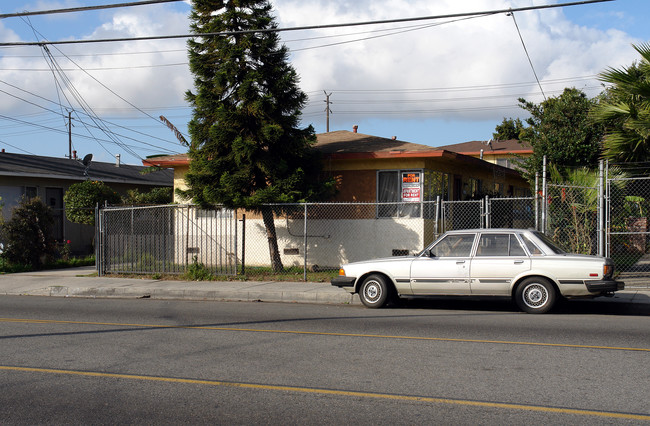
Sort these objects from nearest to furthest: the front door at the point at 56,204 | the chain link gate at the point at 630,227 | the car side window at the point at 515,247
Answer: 1. the car side window at the point at 515,247
2. the chain link gate at the point at 630,227
3. the front door at the point at 56,204

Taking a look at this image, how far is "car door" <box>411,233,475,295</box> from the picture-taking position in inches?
446

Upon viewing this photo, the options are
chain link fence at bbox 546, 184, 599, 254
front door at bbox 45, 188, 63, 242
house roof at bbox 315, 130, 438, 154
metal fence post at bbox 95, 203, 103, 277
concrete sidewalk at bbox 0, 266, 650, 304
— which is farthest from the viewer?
front door at bbox 45, 188, 63, 242

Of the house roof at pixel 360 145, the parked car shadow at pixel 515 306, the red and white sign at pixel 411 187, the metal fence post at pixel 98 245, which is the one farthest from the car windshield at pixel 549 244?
the metal fence post at pixel 98 245

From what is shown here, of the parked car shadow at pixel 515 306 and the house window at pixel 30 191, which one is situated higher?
the house window at pixel 30 191

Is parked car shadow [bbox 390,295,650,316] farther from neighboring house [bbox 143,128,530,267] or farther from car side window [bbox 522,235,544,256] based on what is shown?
neighboring house [bbox 143,128,530,267]

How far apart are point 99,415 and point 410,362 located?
336 cm

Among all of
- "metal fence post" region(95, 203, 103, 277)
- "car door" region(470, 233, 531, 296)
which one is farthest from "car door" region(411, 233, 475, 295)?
"metal fence post" region(95, 203, 103, 277)

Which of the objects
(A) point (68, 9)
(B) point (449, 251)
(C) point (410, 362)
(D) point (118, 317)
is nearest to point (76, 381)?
(C) point (410, 362)

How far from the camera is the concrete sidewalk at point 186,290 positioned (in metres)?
13.4

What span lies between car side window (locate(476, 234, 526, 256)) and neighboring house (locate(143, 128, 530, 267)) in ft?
20.0

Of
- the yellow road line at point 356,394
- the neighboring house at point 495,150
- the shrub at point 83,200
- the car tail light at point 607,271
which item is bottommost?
the yellow road line at point 356,394

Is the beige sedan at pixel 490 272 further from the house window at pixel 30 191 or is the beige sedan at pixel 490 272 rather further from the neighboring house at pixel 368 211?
the house window at pixel 30 191

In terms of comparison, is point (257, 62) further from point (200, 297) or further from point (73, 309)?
point (73, 309)

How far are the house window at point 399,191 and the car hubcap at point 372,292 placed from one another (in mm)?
6293
